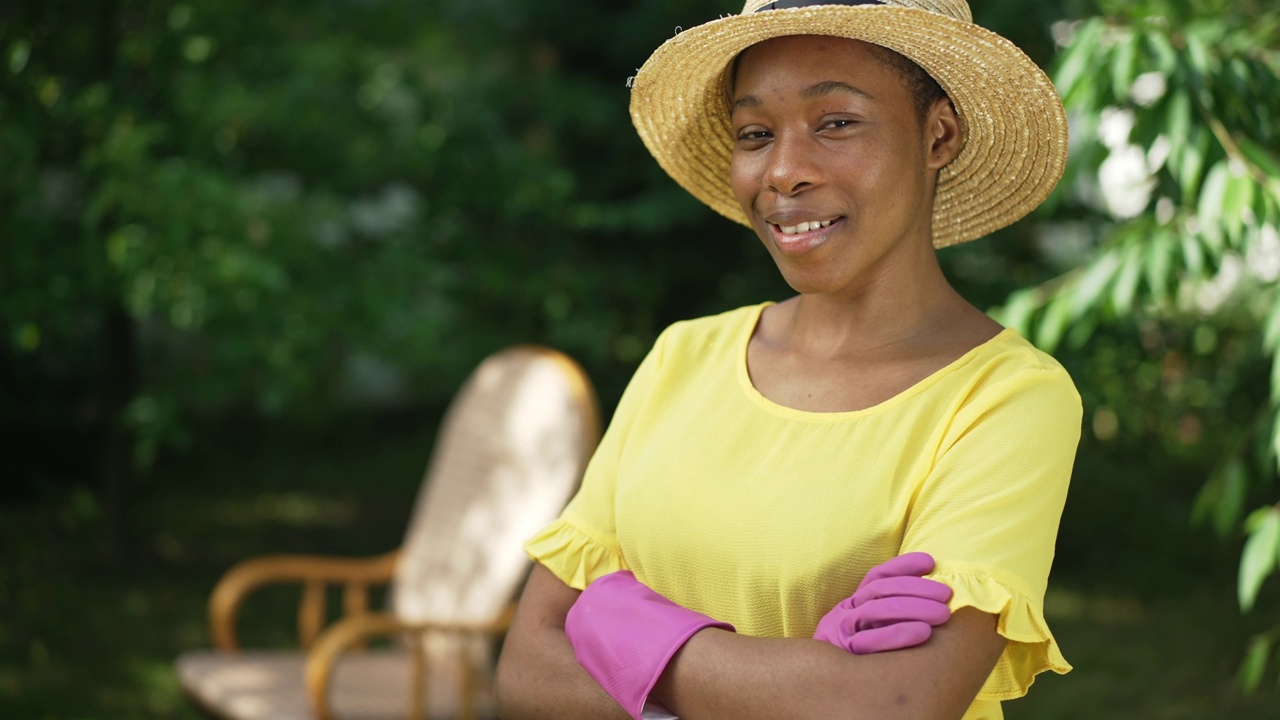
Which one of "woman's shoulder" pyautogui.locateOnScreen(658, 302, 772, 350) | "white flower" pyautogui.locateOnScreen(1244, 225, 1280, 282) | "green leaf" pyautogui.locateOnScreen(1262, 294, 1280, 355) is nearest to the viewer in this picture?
"woman's shoulder" pyautogui.locateOnScreen(658, 302, 772, 350)

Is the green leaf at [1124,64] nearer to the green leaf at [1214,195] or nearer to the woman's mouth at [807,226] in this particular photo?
the green leaf at [1214,195]

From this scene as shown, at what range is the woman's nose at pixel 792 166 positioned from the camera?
1.63 metres

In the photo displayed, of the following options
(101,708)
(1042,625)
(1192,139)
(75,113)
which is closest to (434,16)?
(75,113)

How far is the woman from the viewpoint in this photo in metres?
1.45

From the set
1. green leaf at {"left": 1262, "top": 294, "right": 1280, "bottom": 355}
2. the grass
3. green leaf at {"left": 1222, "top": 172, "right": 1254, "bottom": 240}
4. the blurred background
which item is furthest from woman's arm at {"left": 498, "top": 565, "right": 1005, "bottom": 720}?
the grass

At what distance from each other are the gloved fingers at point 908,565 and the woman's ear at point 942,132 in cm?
57

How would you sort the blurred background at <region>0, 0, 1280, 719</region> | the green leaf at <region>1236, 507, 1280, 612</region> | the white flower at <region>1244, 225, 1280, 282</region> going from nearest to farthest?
the green leaf at <region>1236, 507, 1280, 612</region> → the white flower at <region>1244, 225, 1280, 282</region> → the blurred background at <region>0, 0, 1280, 719</region>

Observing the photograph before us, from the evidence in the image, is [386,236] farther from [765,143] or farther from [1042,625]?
[1042,625]

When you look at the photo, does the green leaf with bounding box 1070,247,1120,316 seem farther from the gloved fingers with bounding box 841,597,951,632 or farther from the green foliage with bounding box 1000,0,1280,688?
the gloved fingers with bounding box 841,597,951,632

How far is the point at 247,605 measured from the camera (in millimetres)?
6340

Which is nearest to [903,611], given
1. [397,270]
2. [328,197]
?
[397,270]

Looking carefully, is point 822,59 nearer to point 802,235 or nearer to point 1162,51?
point 802,235

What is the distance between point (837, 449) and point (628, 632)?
0.35 meters

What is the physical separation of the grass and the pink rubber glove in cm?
372
